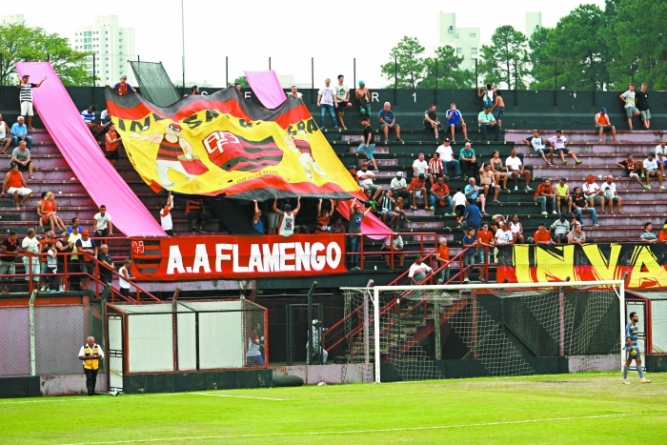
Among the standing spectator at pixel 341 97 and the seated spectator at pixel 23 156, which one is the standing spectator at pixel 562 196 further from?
the seated spectator at pixel 23 156

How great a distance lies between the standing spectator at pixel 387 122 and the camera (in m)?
46.0

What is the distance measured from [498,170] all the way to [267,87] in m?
8.51

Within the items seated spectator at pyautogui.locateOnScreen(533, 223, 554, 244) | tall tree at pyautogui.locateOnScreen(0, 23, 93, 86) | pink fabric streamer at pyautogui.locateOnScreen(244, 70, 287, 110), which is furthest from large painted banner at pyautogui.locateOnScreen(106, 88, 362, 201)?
tall tree at pyautogui.locateOnScreen(0, 23, 93, 86)

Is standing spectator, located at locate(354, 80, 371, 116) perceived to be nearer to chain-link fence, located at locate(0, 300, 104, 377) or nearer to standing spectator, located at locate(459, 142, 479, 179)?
standing spectator, located at locate(459, 142, 479, 179)

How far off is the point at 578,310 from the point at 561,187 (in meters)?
9.43

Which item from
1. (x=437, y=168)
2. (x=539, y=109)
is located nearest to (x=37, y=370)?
(x=437, y=168)

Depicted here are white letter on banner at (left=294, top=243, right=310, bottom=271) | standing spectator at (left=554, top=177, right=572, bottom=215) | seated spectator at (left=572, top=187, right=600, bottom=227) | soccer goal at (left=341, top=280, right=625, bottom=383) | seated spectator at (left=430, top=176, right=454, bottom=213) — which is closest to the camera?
soccer goal at (left=341, top=280, right=625, bottom=383)

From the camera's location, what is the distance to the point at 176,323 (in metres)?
31.6

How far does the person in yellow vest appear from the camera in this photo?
99.3 ft

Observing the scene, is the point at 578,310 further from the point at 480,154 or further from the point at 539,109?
the point at 539,109

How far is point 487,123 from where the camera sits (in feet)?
156

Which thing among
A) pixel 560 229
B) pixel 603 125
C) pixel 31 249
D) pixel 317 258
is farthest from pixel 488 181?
pixel 31 249

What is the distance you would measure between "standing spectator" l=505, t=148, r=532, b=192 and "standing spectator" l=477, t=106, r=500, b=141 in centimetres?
193

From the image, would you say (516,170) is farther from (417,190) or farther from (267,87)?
(267,87)
